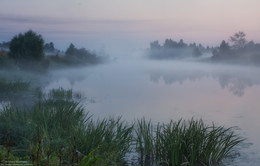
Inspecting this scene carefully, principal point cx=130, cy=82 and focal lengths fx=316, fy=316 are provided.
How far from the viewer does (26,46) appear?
3556 cm

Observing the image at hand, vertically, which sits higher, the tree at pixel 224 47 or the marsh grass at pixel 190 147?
the tree at pixel 224 47

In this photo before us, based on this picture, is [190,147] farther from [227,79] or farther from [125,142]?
[227,79]

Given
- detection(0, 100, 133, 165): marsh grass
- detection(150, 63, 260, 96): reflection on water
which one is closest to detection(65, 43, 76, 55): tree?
detection(150, 63, 260, 96): reflection on water

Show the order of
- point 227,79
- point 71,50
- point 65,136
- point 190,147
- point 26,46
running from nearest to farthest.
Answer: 1. point 190,147
2. point 65,136
3. point 26,46
4. point 227,79
5. point 71,50

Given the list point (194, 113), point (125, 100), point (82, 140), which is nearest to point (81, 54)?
point (125, 100)

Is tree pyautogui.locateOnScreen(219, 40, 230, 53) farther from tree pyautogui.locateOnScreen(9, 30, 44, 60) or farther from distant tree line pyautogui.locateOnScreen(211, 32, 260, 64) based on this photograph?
tree pyautogui.locateOnScreen(9, 30, 44, 60)

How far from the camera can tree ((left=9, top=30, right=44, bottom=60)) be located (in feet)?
116

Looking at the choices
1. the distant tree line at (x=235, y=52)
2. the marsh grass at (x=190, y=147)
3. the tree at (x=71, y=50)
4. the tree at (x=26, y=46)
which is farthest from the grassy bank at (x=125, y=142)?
the distant tree line at (x=235, y=52)

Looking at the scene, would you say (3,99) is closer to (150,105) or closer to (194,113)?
(150,105)

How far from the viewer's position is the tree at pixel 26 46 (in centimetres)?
3547

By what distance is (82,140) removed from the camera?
24.2 ft

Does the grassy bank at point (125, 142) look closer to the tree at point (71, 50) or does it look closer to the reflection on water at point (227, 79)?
the reflection on water at point (227, 79)

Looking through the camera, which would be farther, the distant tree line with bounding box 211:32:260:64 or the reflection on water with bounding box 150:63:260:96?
the distant tree line with bounding box 211:32:260:64

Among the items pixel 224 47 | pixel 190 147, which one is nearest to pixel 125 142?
pixel 190 147
